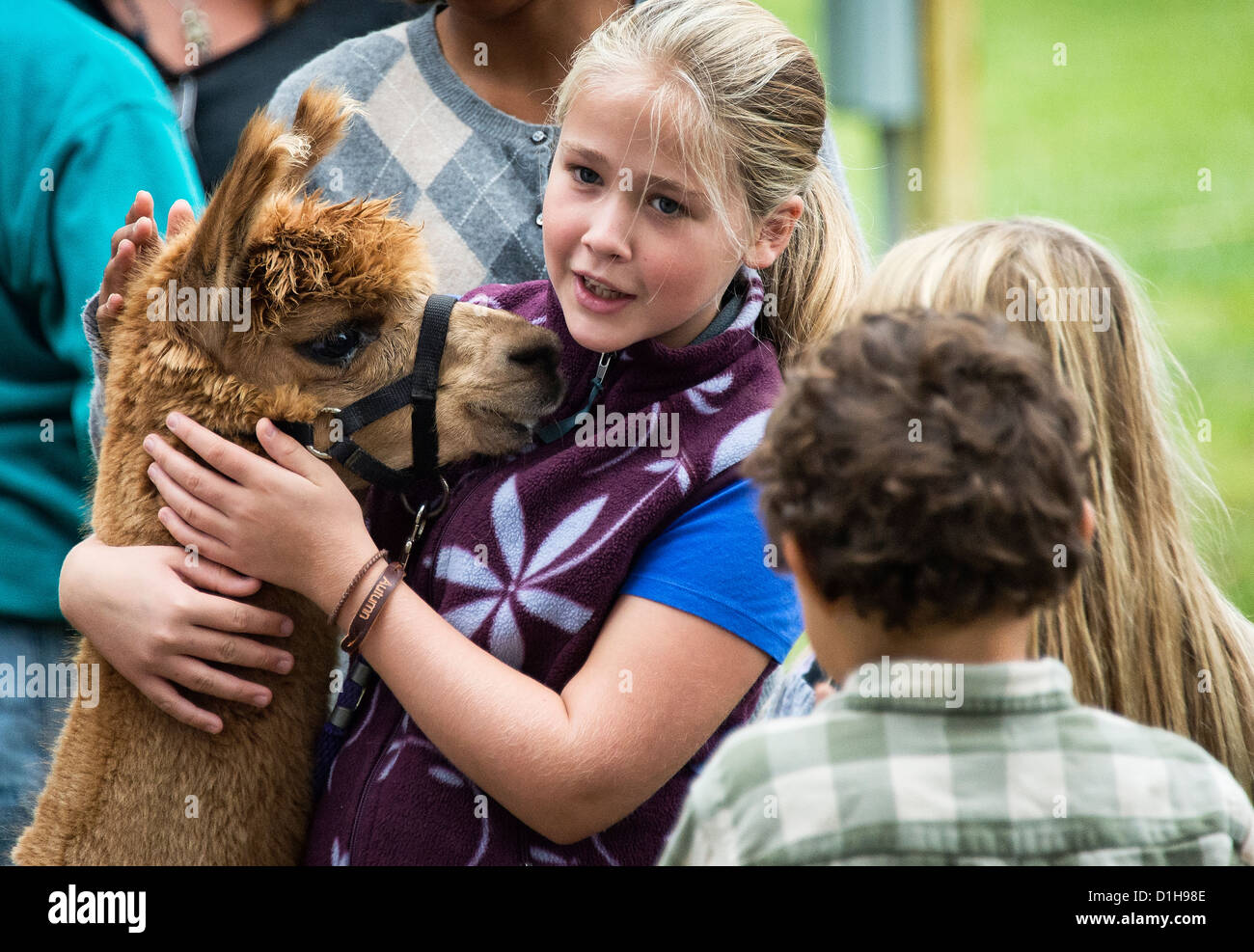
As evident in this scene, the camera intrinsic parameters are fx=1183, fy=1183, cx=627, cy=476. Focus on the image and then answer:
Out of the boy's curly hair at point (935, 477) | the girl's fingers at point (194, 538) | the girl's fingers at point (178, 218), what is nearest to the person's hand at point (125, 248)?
the girl's fingers at point (178, 218)

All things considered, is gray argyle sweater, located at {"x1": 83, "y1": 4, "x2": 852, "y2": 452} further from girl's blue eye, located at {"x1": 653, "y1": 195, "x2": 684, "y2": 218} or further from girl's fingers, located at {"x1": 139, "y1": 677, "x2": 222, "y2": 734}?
girl's fingers, located at {"x1": 139, "y1": 677, "x2": 222, "y2": 734}

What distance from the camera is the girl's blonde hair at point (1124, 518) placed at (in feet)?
5.34

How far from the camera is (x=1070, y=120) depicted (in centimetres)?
779

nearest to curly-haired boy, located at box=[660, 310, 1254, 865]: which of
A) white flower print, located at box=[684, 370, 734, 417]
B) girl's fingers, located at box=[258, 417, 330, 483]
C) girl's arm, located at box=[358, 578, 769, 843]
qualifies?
girl's arm, located at box=[358, 578, 769, 843]

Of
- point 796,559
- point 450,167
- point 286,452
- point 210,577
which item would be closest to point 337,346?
point 286,452

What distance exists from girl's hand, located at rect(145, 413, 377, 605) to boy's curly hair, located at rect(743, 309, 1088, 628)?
69 cm

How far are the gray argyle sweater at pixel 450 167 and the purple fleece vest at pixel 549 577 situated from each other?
46cm

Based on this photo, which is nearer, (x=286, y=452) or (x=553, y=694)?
(x=553, y=694)

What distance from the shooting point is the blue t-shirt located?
1.59m

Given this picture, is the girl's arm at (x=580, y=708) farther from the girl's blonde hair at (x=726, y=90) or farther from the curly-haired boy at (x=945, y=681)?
the girl's blonde hair at (x=726, y=90)

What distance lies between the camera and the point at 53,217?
205 centimetres

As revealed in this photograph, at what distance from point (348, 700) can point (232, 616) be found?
8.8 inches

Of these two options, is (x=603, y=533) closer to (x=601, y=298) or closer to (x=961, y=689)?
(x=601, y=298)

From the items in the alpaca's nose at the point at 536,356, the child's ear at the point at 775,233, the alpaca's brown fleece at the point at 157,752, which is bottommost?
the alpaca's brown fleece at the point at 157,752
